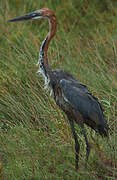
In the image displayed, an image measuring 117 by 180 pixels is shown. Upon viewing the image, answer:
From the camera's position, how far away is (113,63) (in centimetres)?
508

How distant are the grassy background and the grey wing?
211 millimetres

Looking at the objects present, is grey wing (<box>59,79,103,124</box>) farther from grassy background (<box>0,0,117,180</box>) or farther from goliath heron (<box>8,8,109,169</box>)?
grassy background (<box>0,0,117,180</box>)

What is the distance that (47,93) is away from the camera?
4438mm

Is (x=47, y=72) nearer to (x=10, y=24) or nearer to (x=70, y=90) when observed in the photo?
(x=70, y=90)

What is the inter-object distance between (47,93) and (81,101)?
2.77 feet

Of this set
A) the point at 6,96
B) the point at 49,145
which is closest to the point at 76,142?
the point at 49,145

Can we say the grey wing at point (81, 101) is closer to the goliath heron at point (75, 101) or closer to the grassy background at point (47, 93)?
the goliath heron at point (75, 101)

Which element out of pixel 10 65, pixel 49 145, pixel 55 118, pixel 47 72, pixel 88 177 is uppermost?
pixel 10 65

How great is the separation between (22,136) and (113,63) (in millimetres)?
1978

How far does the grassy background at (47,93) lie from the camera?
10.9ft

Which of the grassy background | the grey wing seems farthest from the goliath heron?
the grassy background

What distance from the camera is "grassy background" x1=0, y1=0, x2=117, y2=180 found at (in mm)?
3314

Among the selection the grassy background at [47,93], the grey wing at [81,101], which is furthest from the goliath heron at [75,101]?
the grassy background at [47,93]

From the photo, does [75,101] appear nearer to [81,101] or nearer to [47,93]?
[81,101]
